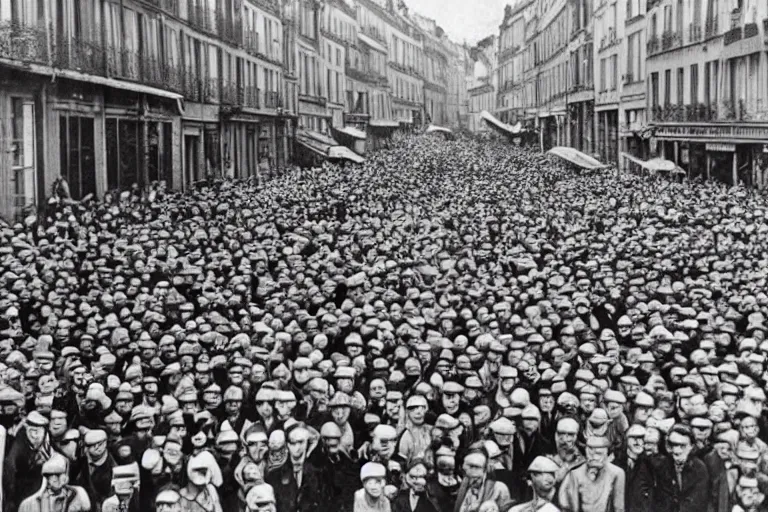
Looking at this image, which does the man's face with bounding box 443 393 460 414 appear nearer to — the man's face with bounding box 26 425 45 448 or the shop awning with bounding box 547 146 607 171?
the man's face with bounding box 26 425 45 448

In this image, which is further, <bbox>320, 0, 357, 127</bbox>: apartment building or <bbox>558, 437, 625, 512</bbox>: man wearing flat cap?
<bbox>320, 0, 357, 127</bbox>: apartment building

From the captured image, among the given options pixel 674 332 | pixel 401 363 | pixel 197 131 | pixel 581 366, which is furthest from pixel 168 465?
pixel 197 131

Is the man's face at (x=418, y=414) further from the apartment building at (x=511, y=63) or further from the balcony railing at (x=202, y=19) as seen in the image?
the apartment building at (x=511, y=63)

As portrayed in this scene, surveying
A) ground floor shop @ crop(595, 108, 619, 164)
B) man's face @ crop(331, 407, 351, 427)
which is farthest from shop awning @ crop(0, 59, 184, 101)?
ground floor shop @ crop(595, 108, 619, 164)

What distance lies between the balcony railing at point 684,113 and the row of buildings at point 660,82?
32 mm

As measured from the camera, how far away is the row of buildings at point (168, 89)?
23219mm

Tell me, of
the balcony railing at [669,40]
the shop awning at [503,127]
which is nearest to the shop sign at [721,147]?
the balcony railing at [669,40]

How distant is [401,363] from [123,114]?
64.6 ft

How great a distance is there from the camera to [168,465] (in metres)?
8.88

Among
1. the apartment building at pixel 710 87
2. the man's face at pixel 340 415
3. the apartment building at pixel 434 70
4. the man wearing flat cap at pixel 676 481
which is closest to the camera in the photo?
the man wearing flat cap at pixel 676 481

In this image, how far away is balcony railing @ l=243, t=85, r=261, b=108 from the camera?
4397 centimetres

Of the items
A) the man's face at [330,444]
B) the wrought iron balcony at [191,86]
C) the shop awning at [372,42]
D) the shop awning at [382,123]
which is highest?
the shop awning at [372,42]

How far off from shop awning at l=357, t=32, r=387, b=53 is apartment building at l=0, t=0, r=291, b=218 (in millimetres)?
23844

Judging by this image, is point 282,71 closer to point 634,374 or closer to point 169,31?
point 169,31
